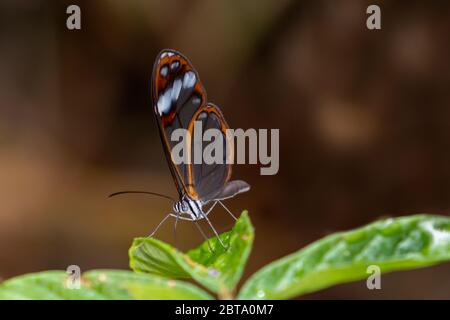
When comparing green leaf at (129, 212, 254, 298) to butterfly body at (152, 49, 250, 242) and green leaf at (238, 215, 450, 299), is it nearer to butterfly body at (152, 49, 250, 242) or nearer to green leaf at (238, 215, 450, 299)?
green leaf at (238, 215, 450, 299)

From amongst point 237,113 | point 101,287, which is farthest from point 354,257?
point 237,113

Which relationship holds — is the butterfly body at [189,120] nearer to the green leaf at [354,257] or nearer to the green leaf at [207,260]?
the green leaf at [207,260]

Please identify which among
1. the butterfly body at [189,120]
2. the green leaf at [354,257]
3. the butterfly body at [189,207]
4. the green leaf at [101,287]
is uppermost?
the butterfly body at [189,120]

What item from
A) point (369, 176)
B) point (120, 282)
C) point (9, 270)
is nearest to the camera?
point (120, 282)

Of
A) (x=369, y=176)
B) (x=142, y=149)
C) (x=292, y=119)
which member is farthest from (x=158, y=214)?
(x=369, y=176)

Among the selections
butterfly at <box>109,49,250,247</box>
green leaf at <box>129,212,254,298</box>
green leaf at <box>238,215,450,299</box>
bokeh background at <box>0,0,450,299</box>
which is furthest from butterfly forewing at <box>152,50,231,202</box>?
bokeh background at <box>0,0,450,299</box>

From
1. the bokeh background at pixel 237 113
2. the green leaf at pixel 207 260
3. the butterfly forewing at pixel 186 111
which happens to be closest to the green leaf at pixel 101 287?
the green leaf at pixel 207 260

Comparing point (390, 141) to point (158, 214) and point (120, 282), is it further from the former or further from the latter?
point (120, 282)
